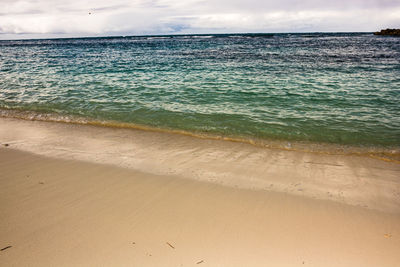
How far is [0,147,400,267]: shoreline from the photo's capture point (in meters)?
2.72

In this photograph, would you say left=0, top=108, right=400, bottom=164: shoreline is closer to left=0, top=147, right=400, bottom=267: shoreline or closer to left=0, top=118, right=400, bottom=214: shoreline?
left=0, top=118, right=400, bottom=214: shoreline

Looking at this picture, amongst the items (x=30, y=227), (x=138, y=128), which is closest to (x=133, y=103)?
(x=138, y=128)

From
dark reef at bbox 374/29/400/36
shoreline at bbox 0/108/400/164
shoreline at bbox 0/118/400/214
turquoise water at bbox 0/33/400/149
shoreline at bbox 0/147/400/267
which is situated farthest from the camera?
dark reef at bbox 374/29/400/36

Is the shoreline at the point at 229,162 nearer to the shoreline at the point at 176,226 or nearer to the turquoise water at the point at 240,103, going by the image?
the shoreline at the point at 176,226

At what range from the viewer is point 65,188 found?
13.5 feet

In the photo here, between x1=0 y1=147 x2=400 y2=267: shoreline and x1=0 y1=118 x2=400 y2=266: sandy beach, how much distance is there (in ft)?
0.04

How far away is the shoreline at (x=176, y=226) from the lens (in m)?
2.72

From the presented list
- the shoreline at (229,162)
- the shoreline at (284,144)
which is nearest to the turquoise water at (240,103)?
the shoreline at (284,144)

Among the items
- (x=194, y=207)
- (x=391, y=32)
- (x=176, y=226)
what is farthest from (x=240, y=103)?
(x=391, y=32)

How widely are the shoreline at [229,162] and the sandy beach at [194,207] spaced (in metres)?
Result: 0.03

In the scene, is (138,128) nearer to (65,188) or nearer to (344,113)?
(65,188)

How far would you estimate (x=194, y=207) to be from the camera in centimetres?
360

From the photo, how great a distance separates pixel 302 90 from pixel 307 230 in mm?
9669

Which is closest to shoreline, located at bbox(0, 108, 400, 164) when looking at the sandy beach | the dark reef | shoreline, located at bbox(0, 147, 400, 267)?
the sandy beach
